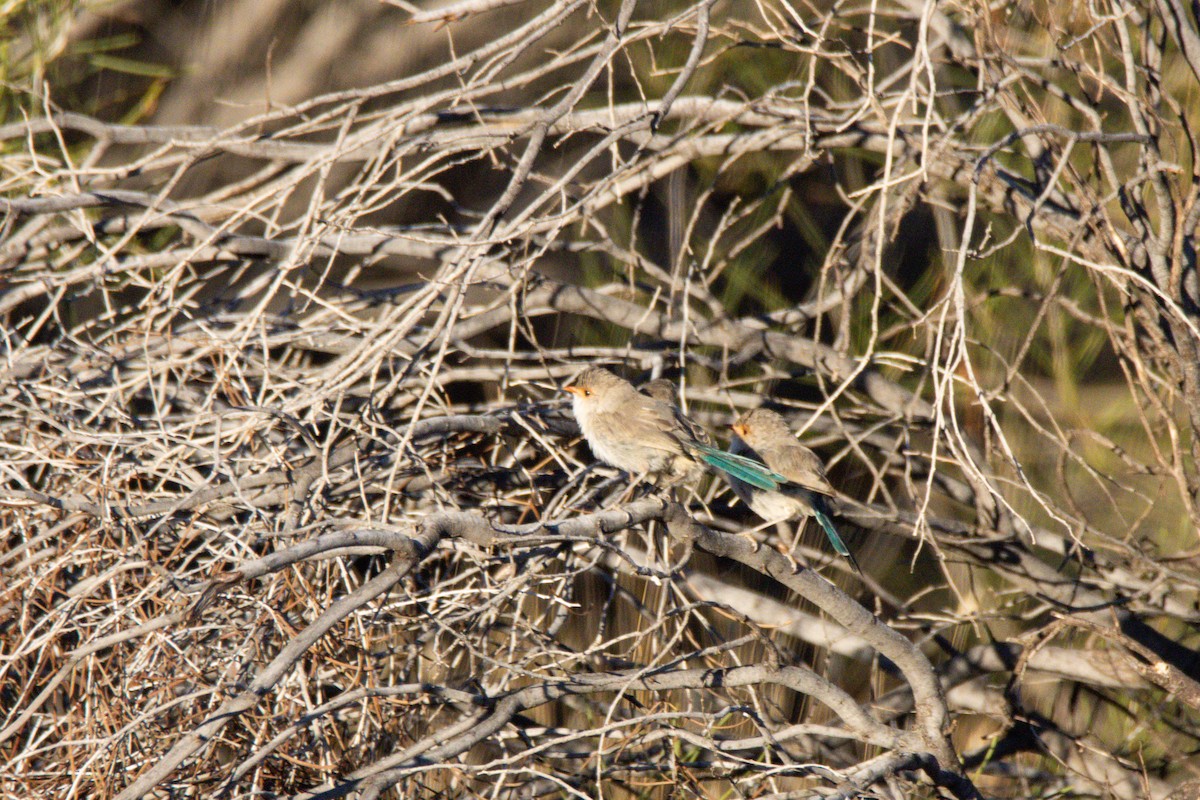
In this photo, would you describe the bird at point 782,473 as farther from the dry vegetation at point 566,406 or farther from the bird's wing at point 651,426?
the bird's wing at point 651,426

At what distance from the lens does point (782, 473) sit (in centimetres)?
423

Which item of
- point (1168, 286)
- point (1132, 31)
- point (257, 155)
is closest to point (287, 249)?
point (257, 155)

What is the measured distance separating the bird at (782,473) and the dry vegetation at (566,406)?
23cm

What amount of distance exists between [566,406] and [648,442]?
91 cm

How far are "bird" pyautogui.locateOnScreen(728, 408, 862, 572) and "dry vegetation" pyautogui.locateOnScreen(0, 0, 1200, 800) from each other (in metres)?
0.23

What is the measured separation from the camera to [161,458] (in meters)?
3.59

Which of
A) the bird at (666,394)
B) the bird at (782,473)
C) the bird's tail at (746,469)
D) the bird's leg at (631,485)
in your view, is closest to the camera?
the bird's tail at (746,469)

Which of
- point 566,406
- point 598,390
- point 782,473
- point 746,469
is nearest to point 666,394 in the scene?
point 598,390

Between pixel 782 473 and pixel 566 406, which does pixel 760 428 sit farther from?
pixel 566 406

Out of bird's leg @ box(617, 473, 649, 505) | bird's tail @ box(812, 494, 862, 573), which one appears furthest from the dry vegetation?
bird's tail @ box(812, 494, 862, 573)

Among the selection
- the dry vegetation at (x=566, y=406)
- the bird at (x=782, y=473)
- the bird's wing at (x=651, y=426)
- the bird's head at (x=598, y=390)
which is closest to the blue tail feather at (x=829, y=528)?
the bird at (x=782, y=473)

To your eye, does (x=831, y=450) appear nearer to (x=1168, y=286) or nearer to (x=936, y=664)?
(x=936, y=664)

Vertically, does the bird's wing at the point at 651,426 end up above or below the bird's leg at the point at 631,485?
above

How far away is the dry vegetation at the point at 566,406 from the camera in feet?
11.1
